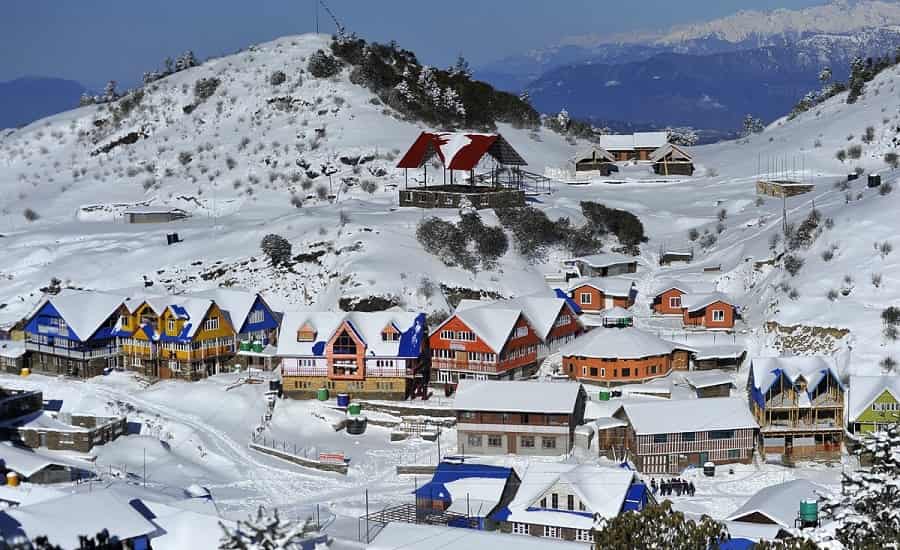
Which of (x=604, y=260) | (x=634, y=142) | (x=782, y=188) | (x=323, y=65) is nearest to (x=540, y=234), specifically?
(x=604, y=260)

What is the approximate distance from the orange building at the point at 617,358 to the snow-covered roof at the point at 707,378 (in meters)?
1.51

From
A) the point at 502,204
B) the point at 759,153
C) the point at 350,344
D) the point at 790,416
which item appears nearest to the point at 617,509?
the point at 790,416

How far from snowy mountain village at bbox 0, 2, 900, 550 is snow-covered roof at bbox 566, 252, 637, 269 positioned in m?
0.28

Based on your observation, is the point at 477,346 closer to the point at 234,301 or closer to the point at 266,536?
the point at 234,301

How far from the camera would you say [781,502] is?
44688 millimetres

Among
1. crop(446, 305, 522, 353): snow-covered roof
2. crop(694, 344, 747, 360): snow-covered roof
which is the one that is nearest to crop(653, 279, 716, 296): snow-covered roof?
crop(694, 344, 747, 360): snow-covered roof

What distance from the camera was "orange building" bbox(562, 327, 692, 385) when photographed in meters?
62.2

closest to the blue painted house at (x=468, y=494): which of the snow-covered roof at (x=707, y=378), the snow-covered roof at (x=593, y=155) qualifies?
the snow-covered roof at (x=707, y=378)

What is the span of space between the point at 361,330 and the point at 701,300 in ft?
64.2

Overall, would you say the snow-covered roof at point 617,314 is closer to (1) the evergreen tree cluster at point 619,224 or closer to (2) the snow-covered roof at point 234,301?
(1) the evergreen tree cluster at point 619,224

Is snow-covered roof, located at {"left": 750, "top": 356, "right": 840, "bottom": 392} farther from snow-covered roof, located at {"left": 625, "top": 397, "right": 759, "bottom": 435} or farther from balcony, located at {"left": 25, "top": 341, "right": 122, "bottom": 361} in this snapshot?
balcony, located at {"left": 25, "top": 341, "right": 122, "bottom": 361}

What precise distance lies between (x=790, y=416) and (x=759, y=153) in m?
52.0

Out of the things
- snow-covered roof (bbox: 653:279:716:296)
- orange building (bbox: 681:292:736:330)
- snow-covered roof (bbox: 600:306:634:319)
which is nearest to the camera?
orange building (bbox: 681:292:736:330)

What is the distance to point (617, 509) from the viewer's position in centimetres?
4491
